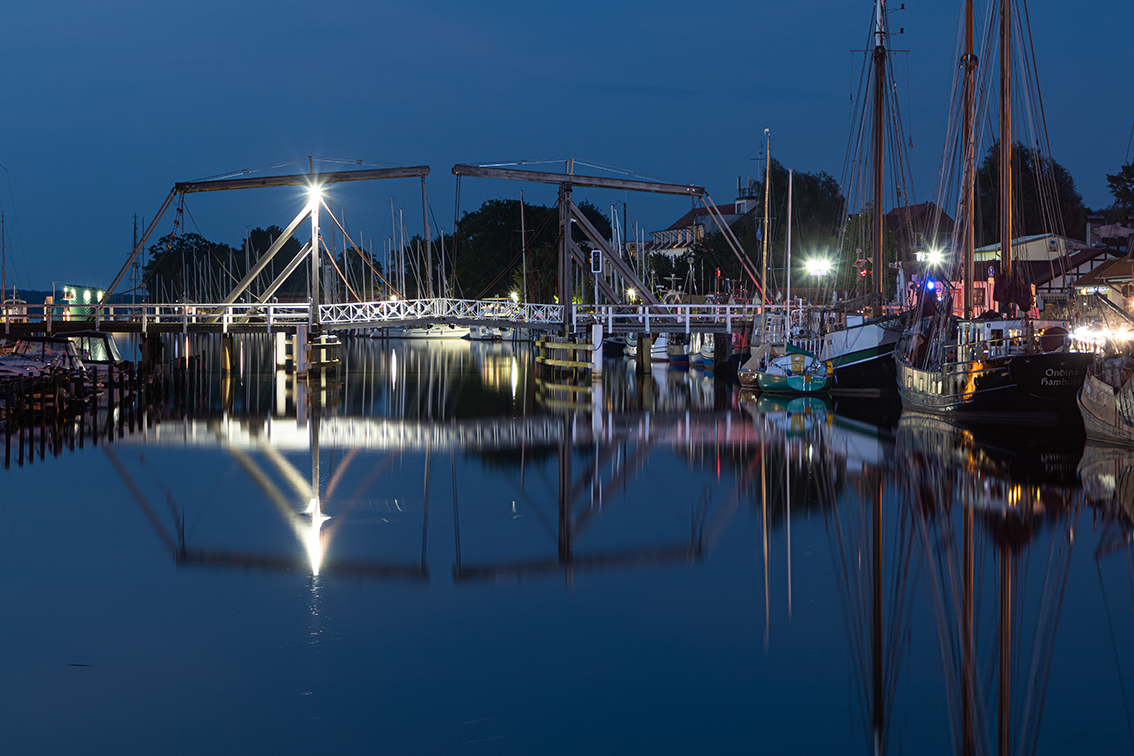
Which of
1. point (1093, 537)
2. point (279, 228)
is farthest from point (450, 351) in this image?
point (279, 228)

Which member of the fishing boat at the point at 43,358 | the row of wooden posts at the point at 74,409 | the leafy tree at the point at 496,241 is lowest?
the row of wooden posts at the point at 74,409

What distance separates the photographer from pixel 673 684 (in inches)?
367

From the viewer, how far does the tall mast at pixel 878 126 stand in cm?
4128

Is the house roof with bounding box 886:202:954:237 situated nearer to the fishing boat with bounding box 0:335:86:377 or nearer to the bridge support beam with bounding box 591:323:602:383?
the bridge support beam with bounding box 591:323:602:383

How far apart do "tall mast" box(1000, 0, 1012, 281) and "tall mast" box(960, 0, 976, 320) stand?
86 centimetres

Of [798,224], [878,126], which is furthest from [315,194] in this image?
[798,224]

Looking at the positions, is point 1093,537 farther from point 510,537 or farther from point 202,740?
point 202,740

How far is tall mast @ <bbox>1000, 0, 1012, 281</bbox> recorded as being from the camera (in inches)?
1190

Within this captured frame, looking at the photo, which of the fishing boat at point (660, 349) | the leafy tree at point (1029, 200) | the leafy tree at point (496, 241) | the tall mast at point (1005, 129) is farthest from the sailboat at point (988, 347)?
the leafy tree at point (496, 241)

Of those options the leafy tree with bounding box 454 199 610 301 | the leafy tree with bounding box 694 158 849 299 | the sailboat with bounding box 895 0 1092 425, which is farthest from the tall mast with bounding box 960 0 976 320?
the leafy tree with bounding box 454 199 610 301

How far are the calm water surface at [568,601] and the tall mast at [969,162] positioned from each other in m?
8.94

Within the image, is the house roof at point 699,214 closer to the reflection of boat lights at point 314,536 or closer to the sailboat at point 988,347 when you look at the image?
the sailboat at point 988,347

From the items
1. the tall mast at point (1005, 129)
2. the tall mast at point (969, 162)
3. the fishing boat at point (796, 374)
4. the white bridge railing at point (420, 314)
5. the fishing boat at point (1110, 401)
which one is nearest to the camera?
the fishing boat at point (1110, 401)

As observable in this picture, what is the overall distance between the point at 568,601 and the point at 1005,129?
24.3m
